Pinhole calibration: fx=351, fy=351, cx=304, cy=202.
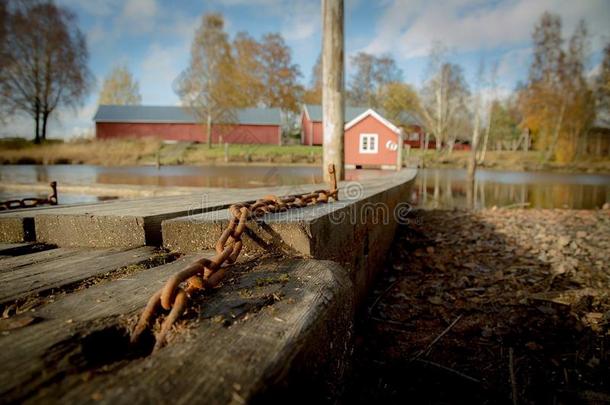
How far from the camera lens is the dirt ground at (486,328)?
1955 millimetres

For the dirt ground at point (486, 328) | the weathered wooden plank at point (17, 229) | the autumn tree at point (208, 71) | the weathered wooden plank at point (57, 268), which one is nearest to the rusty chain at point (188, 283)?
the weathered wooden plank at point (57, 268)

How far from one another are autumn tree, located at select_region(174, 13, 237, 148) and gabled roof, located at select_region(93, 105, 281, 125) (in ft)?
21.3

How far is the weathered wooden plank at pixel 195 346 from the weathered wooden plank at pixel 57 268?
6.8 inches

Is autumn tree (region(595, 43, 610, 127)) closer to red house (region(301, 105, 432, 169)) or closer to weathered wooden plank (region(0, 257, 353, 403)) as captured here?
red house (region(301, 105, 432, 169))

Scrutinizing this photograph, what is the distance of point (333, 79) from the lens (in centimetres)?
550

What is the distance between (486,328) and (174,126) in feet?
168

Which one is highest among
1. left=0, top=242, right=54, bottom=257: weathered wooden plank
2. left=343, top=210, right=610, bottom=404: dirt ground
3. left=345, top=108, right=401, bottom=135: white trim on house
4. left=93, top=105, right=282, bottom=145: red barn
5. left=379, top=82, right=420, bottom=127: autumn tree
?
left=379, top=82, right=420, bottom=127: autumn tree

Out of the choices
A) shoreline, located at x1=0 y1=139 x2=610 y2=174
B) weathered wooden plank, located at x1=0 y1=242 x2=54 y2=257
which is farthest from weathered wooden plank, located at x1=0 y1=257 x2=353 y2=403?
shoreline, located at x1=0 y1=139 x2=610 y2=174

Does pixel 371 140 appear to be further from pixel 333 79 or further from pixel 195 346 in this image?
pixel 195 346

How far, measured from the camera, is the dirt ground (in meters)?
1.96

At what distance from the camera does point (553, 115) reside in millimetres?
38594

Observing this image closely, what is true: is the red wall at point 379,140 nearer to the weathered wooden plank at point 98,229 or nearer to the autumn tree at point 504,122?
the weathered wooden plank at point 98,229

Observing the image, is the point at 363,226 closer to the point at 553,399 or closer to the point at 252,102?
the point at 553,399

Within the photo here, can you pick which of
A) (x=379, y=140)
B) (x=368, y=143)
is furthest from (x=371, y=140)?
(x=379, y=140)
